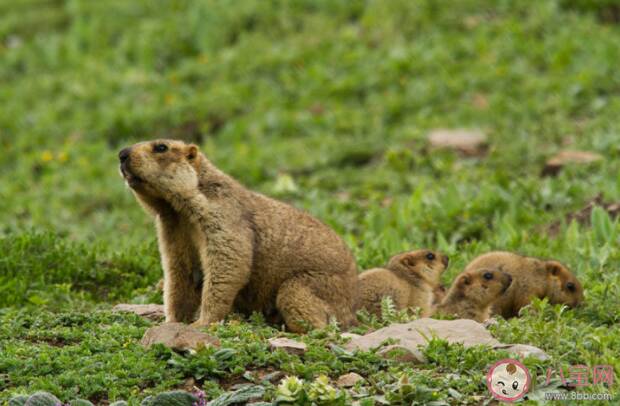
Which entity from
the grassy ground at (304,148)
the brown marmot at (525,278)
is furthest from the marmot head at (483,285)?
the grassy ground at (304,148)

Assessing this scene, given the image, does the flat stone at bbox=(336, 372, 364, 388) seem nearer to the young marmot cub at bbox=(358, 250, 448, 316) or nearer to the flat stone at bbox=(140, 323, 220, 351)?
the flat stone at bbox=(140, 323, 220, 351)

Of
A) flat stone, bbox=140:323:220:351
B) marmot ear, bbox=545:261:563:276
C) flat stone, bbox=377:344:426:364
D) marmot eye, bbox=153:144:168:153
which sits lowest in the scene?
flat stone, bbox=377:344:426:364

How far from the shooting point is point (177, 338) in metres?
6.59

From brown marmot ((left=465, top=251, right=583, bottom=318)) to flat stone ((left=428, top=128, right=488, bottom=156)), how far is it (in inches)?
184

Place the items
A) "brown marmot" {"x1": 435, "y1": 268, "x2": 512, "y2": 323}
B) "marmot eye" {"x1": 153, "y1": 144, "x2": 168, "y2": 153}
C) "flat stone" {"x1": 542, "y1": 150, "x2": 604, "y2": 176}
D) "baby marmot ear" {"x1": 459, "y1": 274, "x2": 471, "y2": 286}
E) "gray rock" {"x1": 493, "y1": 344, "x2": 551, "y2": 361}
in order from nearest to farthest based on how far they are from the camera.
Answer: "gray rock" {"x1": 493, "y1": 344, "x2": 551, "y2": 361}, "marmot eye" {"x1": 153, "y1": 144, "x2": 168, "y2": 153}, "brown marmot" {"x1": 435, "y1": 268, "x2": 512, "y2": 323}, "baby marmot ear" {"x1": 459, "y1": 274, "x2": 471, "y2": 286}, "flat stone" {"x1": 542, "y1": 150, "x2": 604, "y2": 176}

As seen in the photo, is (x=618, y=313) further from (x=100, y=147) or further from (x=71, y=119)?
(x=71, y=119)

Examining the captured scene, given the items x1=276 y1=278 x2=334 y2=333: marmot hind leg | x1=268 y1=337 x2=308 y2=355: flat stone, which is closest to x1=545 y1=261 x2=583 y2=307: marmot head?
x1=276 y1=278 x2=334 y2=333: marmot hind leg

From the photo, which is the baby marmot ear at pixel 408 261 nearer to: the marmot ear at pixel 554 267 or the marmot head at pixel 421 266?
the marmot head at pixel 421 266

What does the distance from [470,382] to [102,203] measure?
327 inches

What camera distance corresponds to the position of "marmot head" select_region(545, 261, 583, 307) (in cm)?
826

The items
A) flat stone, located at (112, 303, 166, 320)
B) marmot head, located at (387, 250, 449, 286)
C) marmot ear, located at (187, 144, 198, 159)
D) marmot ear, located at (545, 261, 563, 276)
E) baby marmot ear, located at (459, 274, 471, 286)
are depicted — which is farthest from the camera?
marmot head, located at (387, 250, 449, 286)

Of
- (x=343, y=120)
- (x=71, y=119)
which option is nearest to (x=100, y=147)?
(x=71, y=119)

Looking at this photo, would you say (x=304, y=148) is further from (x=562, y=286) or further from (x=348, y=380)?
(x=348, y=380)

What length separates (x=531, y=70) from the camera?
51.2 ft
